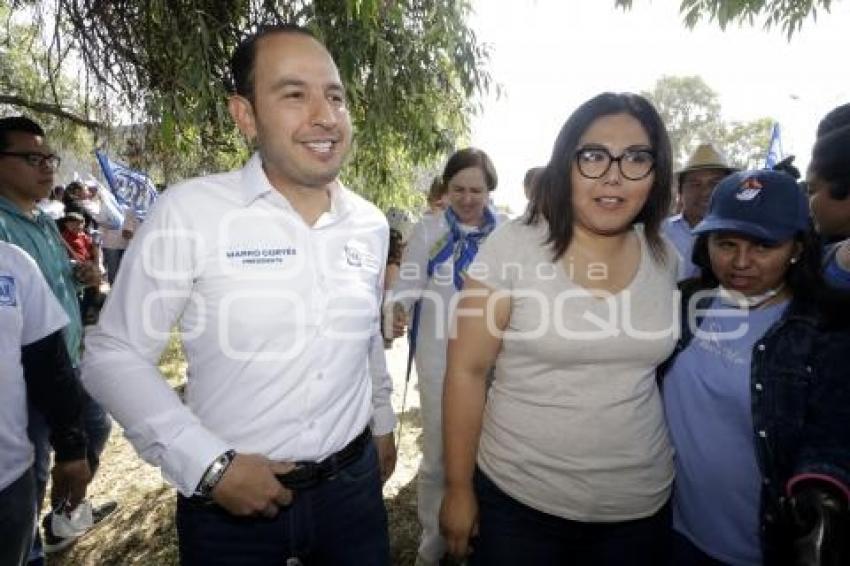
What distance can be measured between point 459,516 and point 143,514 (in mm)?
3065

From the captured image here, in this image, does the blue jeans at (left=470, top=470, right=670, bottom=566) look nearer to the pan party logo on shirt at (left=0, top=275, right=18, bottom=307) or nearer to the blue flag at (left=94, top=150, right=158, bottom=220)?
the pan party logo on shirt at (left=0, top=275, right=18, bottom=307)

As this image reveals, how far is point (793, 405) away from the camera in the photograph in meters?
1.61

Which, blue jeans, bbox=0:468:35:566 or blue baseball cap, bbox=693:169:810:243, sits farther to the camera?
blue jeans, bbox=0:468:35:566

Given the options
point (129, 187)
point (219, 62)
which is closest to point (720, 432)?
point (219, 62)

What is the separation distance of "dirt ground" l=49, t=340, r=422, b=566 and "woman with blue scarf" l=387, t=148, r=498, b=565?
0.54m

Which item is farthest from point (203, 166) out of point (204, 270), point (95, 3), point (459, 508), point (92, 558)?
point (459, 508)

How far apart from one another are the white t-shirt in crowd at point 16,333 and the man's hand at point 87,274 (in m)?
1.81

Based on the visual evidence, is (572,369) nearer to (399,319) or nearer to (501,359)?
(501,359)

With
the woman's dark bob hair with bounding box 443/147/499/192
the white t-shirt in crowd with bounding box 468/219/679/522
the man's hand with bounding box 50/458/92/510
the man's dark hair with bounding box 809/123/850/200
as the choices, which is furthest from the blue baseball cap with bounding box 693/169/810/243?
the man's hand with bounding box 50/458/92/510

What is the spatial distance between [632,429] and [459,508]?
585mm

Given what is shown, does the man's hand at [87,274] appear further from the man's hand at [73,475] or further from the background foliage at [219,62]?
the man's hand at [73,475]

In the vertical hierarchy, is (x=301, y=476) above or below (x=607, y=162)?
below

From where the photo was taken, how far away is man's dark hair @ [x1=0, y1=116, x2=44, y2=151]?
304 cm

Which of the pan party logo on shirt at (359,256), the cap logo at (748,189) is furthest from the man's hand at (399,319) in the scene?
the cap logo at (748,189)
